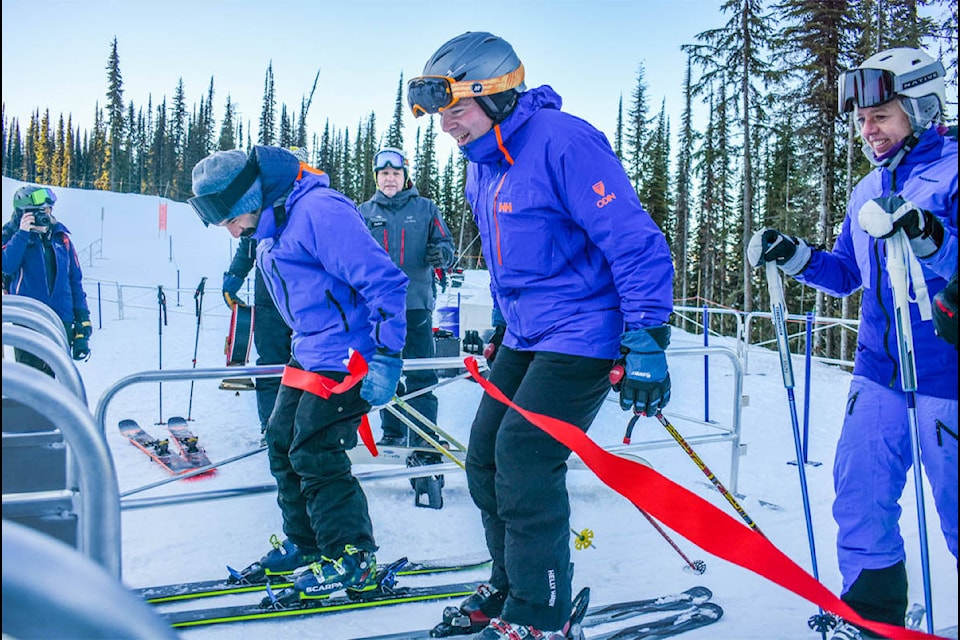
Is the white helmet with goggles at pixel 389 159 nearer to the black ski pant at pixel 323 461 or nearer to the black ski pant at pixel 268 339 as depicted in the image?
the black ski pant at pixel 268 339

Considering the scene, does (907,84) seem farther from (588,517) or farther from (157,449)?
(157,449)

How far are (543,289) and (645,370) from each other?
452 millimetres

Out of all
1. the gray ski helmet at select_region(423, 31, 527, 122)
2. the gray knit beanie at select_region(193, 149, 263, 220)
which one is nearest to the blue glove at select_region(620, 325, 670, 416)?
the gray ski helmet at select_region(423, 31, 527, 122)

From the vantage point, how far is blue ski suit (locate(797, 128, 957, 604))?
84.9 inches

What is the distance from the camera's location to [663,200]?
127ft

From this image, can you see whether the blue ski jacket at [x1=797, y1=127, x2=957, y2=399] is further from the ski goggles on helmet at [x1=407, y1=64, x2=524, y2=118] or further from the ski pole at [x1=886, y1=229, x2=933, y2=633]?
the ski goggles on helmet at [x1=407, y1=64, x2=524, y2=118]

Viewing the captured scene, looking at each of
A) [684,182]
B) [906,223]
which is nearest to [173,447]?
[906,223]

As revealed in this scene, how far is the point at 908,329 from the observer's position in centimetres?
215

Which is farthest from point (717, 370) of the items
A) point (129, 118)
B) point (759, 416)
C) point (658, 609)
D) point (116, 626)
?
point (129, 118)

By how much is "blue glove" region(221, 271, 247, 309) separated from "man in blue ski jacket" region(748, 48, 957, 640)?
441cm

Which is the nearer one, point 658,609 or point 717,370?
point 658,609

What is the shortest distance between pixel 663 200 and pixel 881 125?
126 ft

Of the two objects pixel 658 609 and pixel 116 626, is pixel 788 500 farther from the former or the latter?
pixel 116 626

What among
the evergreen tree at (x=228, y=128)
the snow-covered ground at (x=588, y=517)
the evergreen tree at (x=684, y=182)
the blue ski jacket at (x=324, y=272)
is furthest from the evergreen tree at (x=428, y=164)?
the blue ski jacket at (x=324, y=272)
